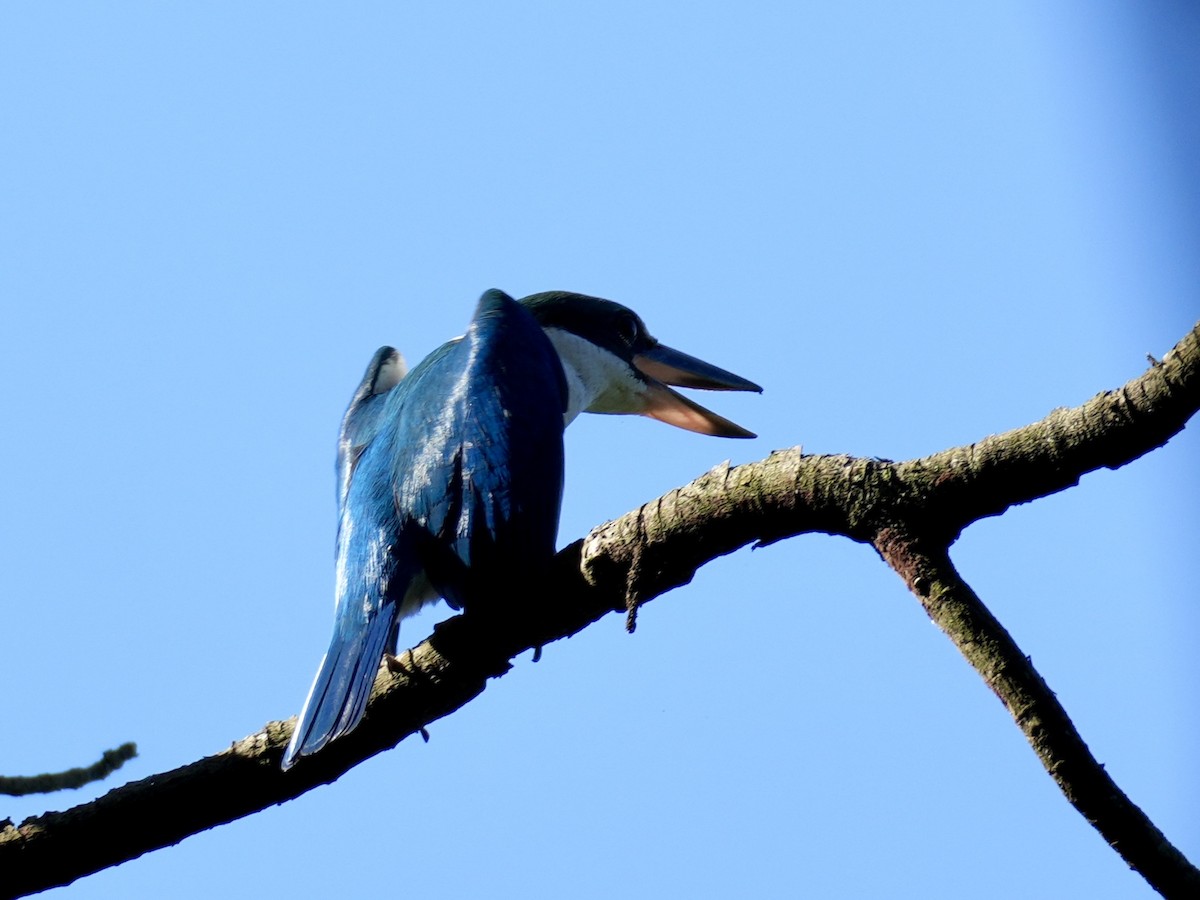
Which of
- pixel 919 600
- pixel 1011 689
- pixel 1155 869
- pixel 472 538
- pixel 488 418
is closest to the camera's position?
pixel 1155 869

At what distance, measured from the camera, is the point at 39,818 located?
2635 mm

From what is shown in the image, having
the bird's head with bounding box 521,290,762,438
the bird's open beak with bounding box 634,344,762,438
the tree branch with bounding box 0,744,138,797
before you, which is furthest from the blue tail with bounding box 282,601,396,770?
the bird's open beak with bounding box 634,344,762,438

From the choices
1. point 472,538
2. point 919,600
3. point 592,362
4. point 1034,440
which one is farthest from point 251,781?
point 592,362

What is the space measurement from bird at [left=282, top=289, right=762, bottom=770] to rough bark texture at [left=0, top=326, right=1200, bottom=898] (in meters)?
0.15

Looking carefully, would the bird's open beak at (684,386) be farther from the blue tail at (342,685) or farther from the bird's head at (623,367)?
the blue tail at (342,685)

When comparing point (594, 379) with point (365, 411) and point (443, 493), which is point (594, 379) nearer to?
point (365, 411)

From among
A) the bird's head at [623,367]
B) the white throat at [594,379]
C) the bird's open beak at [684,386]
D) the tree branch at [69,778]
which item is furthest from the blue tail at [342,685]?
the bird's open beak at [684,386]

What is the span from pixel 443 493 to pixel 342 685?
616 millimetres

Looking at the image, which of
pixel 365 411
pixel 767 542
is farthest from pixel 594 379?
pixel 767 542

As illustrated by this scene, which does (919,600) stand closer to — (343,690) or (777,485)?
(777,485)

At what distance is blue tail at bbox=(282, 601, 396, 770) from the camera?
2689 mm

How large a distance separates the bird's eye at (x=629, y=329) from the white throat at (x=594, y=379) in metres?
0.12

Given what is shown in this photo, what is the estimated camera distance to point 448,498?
10.8 ft

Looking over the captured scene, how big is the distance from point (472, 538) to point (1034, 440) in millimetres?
1511
